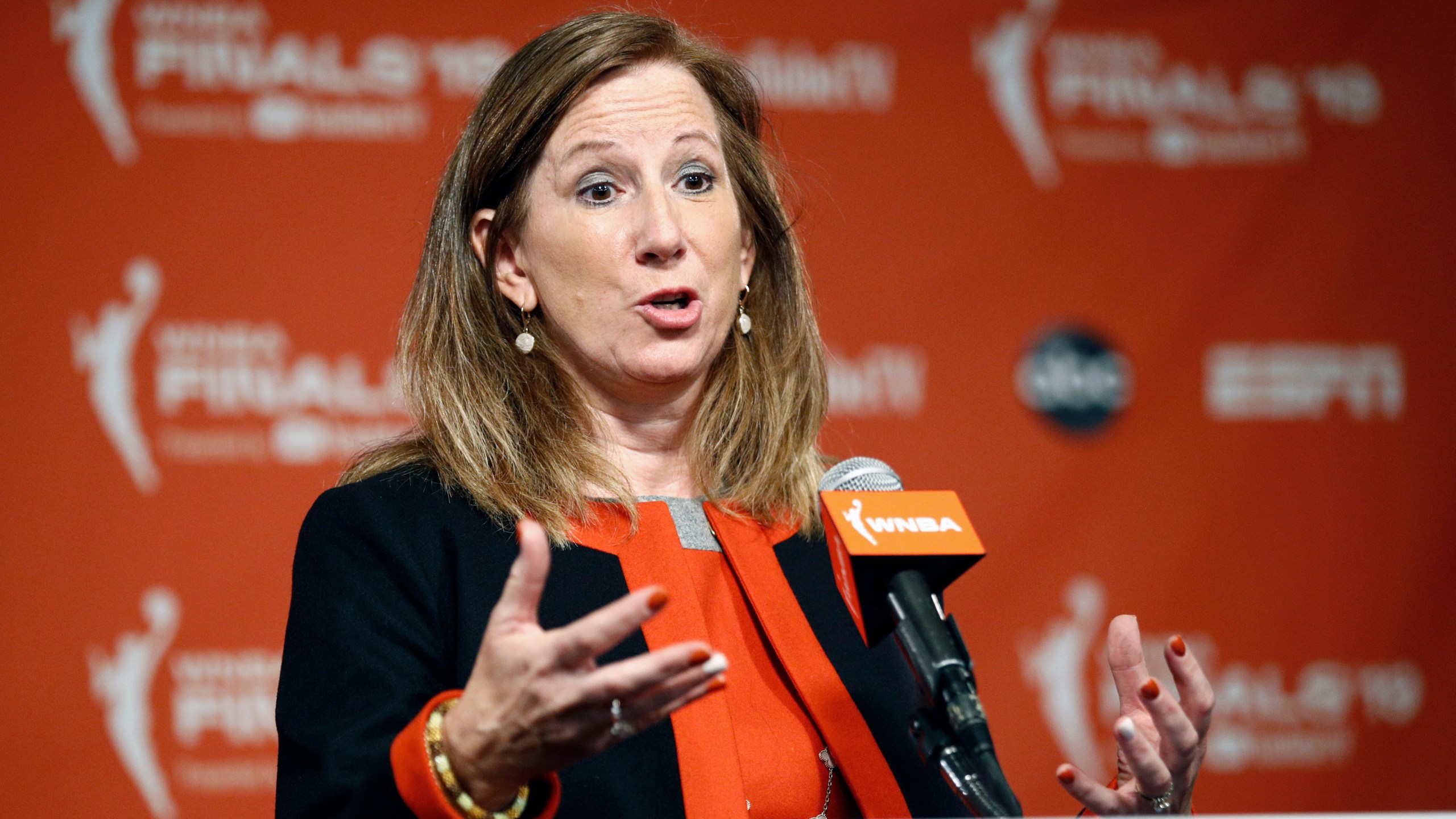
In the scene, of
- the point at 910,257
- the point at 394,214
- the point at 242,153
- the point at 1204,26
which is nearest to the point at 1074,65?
the point at 1204,26

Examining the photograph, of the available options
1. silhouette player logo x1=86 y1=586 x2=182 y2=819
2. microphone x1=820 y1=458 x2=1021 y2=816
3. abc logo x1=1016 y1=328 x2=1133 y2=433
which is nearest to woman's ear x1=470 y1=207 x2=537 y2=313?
microphone x1=820 y1=458 x2=1021 y2=816

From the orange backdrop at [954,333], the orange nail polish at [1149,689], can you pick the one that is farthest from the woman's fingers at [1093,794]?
the orange backdrop at [954,333]

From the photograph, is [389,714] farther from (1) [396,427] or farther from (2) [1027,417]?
(2) [1027,417]

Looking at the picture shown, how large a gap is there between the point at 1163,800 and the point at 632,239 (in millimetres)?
982

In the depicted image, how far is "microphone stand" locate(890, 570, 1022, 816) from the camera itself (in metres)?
1.11

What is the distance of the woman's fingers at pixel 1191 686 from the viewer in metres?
1.46

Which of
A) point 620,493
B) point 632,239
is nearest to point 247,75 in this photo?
point 632,239

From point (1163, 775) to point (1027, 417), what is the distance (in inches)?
76.4

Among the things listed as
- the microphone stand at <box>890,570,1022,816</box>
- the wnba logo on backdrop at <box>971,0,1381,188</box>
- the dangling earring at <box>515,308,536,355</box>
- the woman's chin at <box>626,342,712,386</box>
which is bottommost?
the microphone stand at <box>890,570,1022,816</box>

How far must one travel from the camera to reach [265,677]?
2.81m

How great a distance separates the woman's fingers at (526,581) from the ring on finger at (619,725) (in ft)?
0.35

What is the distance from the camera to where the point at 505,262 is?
2027 mm

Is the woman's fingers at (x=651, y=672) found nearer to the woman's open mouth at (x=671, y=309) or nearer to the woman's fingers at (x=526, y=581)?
the woman's fingers at (x=526, y=581)

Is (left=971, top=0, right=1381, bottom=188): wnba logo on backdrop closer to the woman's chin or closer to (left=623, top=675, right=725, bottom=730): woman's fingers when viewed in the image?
the woman's chin
